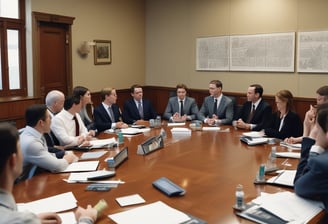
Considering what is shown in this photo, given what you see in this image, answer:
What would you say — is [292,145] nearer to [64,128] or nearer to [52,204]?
[64,128]

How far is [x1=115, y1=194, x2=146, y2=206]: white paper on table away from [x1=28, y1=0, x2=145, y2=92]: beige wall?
15.4 feet

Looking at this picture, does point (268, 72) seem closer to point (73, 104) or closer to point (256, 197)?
point (73, 104)

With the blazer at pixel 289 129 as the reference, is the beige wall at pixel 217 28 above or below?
above

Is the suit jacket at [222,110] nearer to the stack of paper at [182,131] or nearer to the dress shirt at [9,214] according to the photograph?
the stack of paper at [182,131]

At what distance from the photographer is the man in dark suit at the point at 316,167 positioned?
6.73ft

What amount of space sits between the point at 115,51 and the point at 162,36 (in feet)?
3.76

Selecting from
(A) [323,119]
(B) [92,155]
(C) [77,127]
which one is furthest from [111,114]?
(A) [323,119]

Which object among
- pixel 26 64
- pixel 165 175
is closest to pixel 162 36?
pixel 26 64

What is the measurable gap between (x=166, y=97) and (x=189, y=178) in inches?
227

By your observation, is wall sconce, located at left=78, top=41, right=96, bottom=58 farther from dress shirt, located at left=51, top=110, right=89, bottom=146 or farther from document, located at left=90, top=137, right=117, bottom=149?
document, located at left=90, top=137, right=117, bottom=149

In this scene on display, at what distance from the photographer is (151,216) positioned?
1.99m

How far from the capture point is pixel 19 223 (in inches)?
53.2

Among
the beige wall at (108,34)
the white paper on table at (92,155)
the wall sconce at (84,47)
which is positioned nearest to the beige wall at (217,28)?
the beige wall at (108,34)

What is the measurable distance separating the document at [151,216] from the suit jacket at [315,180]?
0.73 m
